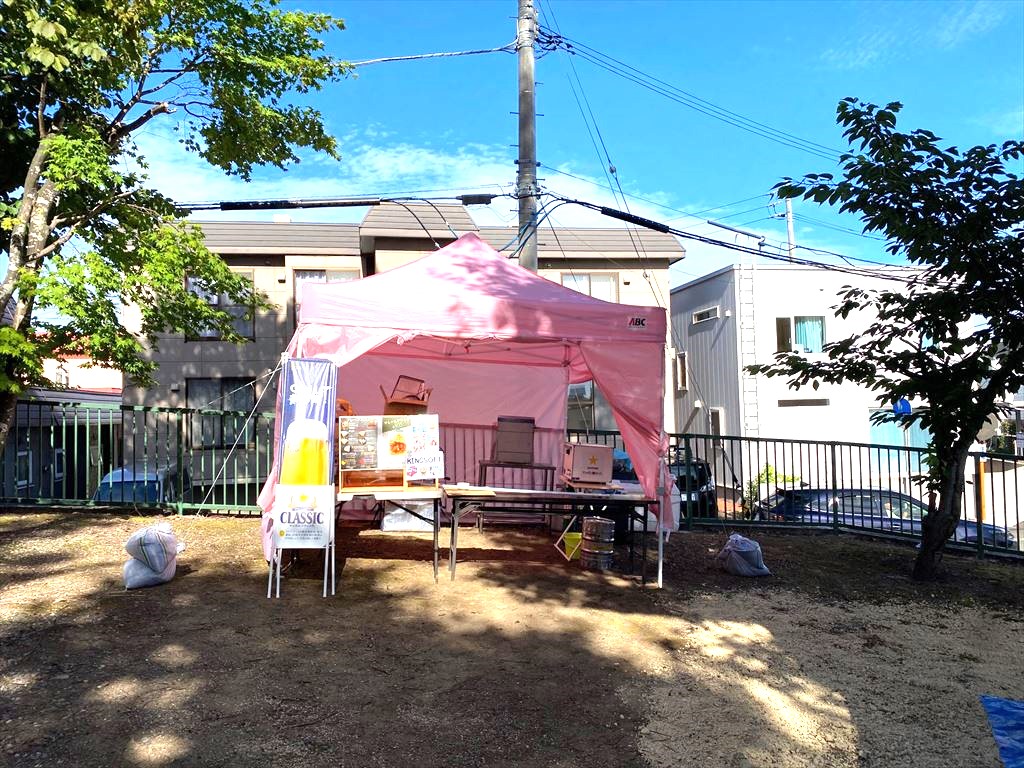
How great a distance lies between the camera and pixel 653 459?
7.57 metres

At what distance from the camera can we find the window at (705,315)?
74.5 ft

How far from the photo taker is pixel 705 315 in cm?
2338

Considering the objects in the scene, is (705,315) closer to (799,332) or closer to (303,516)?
(799,332)

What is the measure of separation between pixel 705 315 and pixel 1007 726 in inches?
779

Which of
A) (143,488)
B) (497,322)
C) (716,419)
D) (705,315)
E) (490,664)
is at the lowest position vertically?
(490,664)

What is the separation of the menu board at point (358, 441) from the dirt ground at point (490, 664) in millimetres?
1079

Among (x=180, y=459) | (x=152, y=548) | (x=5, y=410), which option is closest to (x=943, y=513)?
(x=152, y=548)

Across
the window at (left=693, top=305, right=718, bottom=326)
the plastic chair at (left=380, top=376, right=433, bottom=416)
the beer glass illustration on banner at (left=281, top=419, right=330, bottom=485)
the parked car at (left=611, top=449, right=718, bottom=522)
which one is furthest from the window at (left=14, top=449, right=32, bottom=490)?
the window at (left=693, top=305, right=718, bottom=326)

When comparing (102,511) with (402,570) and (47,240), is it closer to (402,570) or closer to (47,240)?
(47,240)

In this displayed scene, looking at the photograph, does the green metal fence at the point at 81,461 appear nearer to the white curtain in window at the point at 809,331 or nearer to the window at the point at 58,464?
the window at the point at 58,464

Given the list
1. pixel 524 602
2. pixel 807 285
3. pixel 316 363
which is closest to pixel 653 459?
pixel 524 602

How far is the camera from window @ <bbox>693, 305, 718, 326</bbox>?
22719 mm

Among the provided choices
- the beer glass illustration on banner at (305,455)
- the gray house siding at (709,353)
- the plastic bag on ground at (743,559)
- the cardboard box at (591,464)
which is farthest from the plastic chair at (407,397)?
the gray house siding at (709,353)

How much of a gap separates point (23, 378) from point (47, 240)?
5.86 feet
